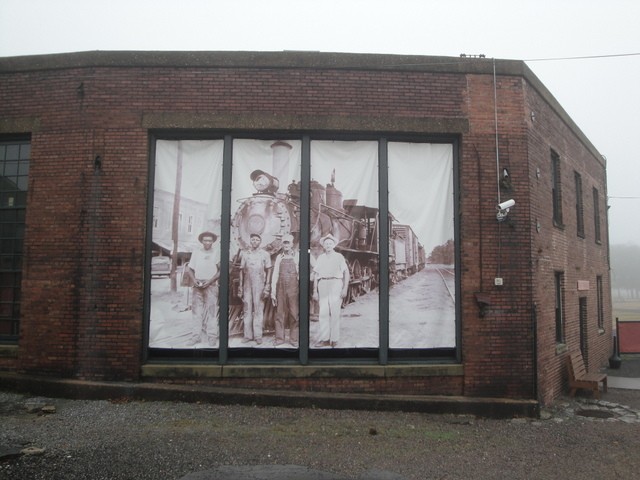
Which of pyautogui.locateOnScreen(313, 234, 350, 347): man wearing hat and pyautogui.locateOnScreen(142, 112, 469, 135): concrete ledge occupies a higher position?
pyautogui.locateOnScreen(142, 112, 469, 135): concrete ledge

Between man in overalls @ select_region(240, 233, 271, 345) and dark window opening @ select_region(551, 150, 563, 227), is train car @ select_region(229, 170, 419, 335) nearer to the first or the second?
man in overalls @ select_region(240, 233, 271, 345)

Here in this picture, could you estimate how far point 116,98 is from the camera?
8.45 m

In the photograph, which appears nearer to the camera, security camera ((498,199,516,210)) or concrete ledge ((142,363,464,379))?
concrete ledge ((142,363,464,379))

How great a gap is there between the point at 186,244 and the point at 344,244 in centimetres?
284

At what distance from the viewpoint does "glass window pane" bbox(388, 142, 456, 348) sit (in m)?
8.44

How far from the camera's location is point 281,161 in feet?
28.0

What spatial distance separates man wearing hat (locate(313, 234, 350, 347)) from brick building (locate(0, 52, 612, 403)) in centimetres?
15

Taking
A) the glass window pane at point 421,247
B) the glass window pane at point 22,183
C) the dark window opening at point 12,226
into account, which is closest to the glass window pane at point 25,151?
the dark window opening at point 12,226

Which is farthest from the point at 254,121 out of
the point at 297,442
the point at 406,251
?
the point at 297,442

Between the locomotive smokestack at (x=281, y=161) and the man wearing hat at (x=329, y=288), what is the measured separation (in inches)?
52.1

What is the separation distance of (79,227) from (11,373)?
2.85 metres

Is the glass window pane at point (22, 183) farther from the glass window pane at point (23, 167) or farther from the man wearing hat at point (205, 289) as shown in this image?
the man wearing hat at point (205, 289)

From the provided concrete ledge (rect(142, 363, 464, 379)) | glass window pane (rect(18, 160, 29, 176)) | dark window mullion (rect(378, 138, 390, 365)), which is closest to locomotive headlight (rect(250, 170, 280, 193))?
dark window mullion (rect(378, 138, 390, 365))

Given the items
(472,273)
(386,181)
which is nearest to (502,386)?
(472,273)
